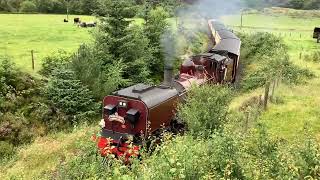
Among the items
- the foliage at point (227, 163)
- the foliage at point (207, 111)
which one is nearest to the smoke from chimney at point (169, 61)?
the foliage at point (207, 111)

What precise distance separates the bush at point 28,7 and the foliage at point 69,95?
4064cm

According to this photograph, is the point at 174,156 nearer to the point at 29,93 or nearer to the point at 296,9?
the point at 29,93

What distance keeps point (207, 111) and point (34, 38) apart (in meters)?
26.1

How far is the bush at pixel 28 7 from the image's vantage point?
58406mm

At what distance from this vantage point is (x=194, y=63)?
21062 millimetres

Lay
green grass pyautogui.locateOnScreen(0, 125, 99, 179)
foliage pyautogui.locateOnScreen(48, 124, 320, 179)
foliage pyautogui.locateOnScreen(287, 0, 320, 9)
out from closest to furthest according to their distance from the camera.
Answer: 1. foliage pyautogui.locateOnScreen(48, 124, 320, 179)
2. green grass pyautogui.locateOnScreen(0, 125, 99, 179)
3. foliage pyautogui.locateOnScreen(287, 0, 320, 9)

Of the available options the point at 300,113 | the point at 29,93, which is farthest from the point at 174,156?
the point at 29,93

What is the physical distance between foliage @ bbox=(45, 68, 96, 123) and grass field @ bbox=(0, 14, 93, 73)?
9.55 feet

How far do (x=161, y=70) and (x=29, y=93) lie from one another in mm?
11661

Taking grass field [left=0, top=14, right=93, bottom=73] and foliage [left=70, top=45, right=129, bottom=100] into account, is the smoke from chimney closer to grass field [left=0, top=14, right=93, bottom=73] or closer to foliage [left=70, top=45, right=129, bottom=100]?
foliage [left=70, top=45, right=129, bottom=100]

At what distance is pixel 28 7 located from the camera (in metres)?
58.9

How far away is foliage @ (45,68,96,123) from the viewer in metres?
21.1

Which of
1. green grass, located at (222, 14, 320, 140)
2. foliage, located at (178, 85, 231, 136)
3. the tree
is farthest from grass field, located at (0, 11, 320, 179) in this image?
the tree

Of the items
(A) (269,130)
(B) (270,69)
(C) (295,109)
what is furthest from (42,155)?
(B) (270,69)
